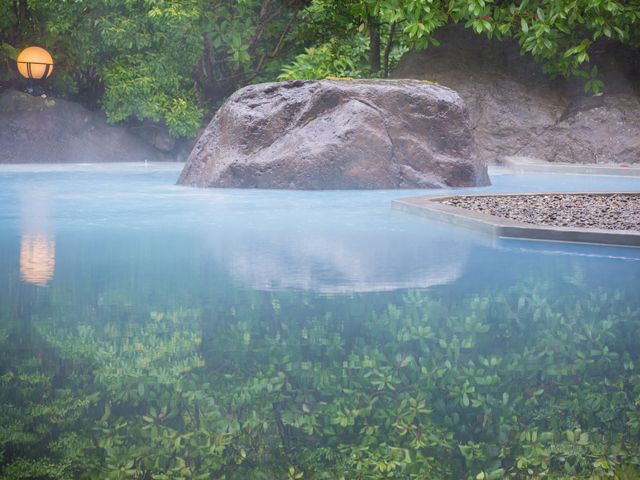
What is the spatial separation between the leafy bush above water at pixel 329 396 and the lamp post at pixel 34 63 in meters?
13.5

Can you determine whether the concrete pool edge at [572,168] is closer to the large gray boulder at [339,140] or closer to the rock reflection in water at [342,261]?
the large gray boulder at [339,140]

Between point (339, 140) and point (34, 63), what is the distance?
802 centimetres

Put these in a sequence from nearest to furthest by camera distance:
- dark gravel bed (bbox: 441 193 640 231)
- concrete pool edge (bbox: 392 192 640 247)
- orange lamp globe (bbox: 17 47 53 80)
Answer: concrete pool edge (bbox: 392 192 640 247) → dark gravel bed (bbox: 441 193 640 231) → orange lamp globe (bbox: 17 47 53 80)

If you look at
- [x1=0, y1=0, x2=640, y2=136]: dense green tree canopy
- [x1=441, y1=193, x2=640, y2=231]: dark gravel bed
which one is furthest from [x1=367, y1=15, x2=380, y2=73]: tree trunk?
[x1=441, y1=193, x2=640, y2=231]: dark gravel bed

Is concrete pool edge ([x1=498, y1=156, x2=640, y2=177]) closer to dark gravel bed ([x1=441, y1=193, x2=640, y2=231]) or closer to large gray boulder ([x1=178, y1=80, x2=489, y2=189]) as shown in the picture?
large gray boulder ([x1=178, y1=80, x2=489, y2=189])

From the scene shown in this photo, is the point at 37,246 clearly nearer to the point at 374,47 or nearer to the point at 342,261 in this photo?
the point at 342,261

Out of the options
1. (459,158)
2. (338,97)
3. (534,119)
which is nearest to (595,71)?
(534,119)

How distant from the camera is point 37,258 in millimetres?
4730

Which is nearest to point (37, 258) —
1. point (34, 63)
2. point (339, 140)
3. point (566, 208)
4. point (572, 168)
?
point (566, 208)

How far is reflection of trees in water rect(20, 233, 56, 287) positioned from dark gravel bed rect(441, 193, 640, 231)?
3.15m

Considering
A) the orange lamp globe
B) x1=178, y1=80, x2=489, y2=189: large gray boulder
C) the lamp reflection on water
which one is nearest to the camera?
the lamp reflection on water

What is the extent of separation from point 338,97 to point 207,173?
179cm

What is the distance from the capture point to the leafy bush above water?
192cm

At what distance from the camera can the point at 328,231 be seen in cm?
609
